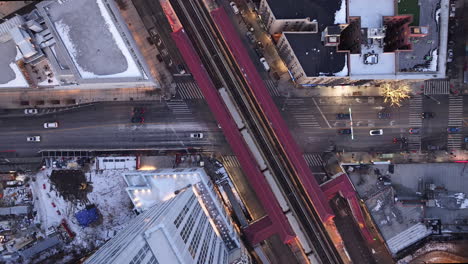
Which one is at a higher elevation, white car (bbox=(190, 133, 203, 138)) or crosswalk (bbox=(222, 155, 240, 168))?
white car (bbox=(190, 133, 203, 138))

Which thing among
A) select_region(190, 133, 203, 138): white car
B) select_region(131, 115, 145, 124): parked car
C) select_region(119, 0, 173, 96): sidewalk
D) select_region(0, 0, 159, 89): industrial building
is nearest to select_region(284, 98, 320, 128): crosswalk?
select_region(190, 133, 203, 138): white car

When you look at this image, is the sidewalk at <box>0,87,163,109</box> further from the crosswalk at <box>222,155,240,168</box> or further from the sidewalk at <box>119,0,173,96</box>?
the crosswalk at <box>222,155,240,168</box>

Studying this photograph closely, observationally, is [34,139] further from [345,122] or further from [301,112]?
[345,122]

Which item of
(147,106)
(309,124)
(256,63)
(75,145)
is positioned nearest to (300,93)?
(309,124)

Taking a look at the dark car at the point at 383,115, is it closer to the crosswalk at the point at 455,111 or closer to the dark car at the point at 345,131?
the dark car at the point at 345,131

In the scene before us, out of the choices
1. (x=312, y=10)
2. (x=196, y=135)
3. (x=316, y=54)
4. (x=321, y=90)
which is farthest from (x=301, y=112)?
(x=196, y=135)

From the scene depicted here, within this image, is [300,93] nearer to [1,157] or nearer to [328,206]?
[328,206]
